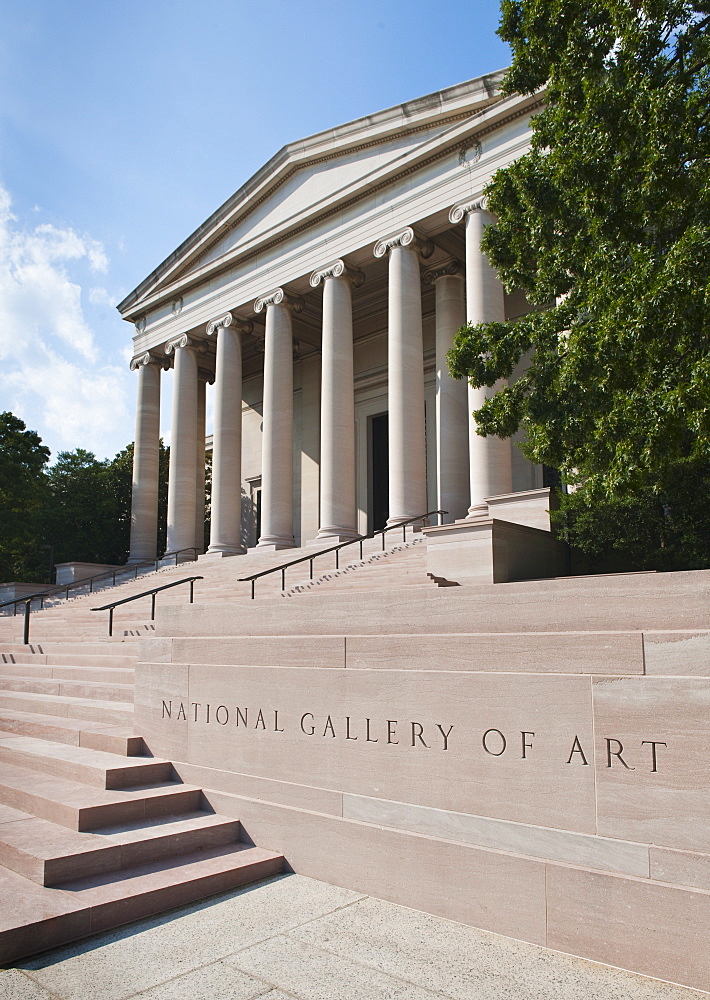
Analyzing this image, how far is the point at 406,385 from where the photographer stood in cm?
2536

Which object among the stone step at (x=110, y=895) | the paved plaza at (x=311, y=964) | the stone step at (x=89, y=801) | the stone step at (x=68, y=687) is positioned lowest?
the paved plaza at (x=311, y=964)

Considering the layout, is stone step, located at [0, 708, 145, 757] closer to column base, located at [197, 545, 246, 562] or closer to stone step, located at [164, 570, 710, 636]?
A: stone step, located at [164, 570, 710, 636]

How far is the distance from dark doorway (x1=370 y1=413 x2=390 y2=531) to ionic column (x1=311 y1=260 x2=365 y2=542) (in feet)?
26.2

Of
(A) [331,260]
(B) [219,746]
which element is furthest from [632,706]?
(A) [331,260]

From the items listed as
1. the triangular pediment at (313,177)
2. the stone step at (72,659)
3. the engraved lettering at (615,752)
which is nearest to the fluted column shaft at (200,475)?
the triangular pediment at (313,177)

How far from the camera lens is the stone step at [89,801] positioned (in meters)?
7.81

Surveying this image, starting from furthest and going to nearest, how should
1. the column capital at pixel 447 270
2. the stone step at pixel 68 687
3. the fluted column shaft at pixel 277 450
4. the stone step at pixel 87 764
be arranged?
1. the fluted column shaft at pixel 277 450
2. the column capital at pixel 447 270
3. the stone step at pixel 68 687
4. the stone step at pixel 87 764

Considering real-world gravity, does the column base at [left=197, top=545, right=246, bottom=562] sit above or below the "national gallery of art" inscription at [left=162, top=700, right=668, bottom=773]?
above

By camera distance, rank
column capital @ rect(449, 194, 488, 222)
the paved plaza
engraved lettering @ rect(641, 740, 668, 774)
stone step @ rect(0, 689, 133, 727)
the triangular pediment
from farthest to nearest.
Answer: the triangular pediment → column capital @ rect(449, 194, 488, 222) → stone step @ rect(0, 689, 133, 727) → engraved lettering @ rect(641, 740, 668, 774) → the paved plaza

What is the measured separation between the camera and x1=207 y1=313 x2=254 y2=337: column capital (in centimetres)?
3347

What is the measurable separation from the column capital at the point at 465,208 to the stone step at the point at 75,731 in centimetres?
1964

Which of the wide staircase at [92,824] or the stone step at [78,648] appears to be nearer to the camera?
the wide staircase at [92,824]

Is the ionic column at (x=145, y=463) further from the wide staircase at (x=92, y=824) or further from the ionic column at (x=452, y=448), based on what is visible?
the wide staircase at (x=92, y=824)

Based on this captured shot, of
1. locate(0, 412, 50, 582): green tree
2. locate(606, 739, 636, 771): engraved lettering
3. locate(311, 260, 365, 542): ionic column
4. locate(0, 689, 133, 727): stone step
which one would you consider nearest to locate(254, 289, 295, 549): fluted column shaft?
locate(311, 260, 365, 542): ionic column
